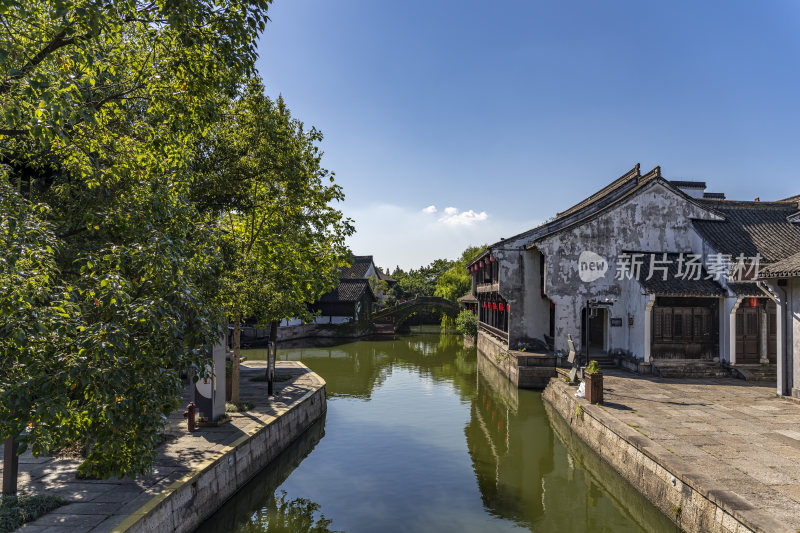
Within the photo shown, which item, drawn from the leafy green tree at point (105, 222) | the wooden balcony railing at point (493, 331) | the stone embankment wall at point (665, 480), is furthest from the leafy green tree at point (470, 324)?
the leafy green tree at point (105, 222)

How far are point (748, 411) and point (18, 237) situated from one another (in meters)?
15.4

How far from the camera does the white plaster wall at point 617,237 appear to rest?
2058 centimetres

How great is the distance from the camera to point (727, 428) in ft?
35.3

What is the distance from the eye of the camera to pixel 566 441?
13344 mm

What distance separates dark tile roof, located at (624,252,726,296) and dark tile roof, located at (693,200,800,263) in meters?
1.44

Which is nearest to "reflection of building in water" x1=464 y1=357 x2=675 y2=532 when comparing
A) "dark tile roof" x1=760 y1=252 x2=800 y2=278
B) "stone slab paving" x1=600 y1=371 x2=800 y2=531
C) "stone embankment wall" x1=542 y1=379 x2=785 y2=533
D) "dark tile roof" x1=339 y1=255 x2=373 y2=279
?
"stone embankment wall" x1=542 y1=379 x2=785 y2=533

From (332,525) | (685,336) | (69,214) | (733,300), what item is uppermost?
(69,214)

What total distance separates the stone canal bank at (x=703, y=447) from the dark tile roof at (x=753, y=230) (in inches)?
235

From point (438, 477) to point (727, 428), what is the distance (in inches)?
256

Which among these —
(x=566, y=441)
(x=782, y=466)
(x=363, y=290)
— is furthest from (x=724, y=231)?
(x=363, y=290)

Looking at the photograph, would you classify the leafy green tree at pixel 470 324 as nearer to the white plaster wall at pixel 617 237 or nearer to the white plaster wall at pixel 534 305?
the white plaster wall at pixel 534 305

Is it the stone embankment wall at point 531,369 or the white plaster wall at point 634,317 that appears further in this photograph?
the stone embankment wall at point 531,369

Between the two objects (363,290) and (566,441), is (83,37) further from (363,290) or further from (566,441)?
(363,290)

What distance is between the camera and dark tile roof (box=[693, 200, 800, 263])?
1922cm
